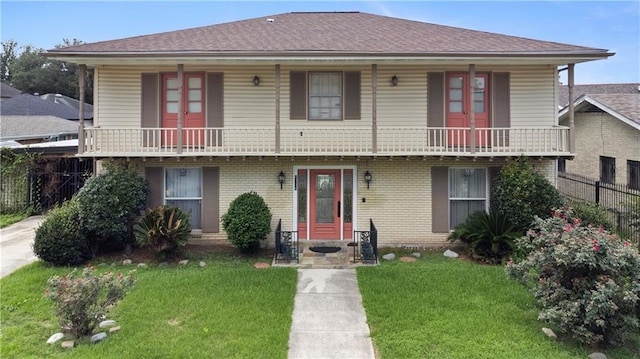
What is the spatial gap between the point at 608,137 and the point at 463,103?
7959 millimetres

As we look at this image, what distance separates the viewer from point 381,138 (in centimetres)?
1180

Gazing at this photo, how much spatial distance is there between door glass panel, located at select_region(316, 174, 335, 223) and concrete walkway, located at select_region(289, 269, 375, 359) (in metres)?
2.93

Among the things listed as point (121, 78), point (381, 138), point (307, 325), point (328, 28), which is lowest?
point (307, 325)

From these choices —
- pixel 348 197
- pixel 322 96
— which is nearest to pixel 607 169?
pixel 348 197

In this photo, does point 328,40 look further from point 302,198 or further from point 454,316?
point 454,316

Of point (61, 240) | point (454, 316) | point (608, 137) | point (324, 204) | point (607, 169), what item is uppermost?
point (608, 137)

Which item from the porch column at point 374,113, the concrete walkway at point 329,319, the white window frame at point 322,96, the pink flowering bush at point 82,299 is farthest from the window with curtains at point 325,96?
the pink flowering bush at point 82,299

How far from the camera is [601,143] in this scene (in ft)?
53.1

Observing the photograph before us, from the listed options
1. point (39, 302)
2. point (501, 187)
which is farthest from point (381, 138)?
point (39, 302)

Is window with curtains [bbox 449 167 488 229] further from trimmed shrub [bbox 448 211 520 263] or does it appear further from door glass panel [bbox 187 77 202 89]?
door glass panel [bbox 187 77 202 89]

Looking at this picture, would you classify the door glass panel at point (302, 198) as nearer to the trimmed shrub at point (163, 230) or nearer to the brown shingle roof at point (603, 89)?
the trimmed shrub at point (163, 230)

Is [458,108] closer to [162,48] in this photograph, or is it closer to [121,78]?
[162,48]

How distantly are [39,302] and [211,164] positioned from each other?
5501 mm

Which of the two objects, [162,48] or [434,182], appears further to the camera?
[434,182]
